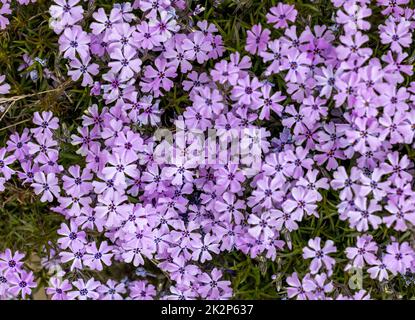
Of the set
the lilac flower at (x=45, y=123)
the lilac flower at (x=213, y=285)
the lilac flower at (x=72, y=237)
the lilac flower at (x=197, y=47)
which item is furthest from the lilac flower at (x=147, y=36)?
the lilac flower at (x=213, y=285)

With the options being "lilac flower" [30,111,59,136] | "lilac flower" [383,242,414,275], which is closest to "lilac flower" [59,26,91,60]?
"lilac flower" [30,111,59,136]

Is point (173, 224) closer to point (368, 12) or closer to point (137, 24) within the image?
point (137, 24)

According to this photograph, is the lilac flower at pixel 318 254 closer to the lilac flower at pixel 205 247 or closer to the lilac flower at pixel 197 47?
the lilac flower at pixel 205 247

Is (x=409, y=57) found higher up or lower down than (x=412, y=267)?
Answer: higher up

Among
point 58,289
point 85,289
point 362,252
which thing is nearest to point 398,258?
point 362,252

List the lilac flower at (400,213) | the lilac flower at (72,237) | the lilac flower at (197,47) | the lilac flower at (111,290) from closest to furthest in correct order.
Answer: the lilac flower at (400,213) < the lilac flower at (197,47) < the lilac flower at (72,237) < the lilac flower at (111,290)
